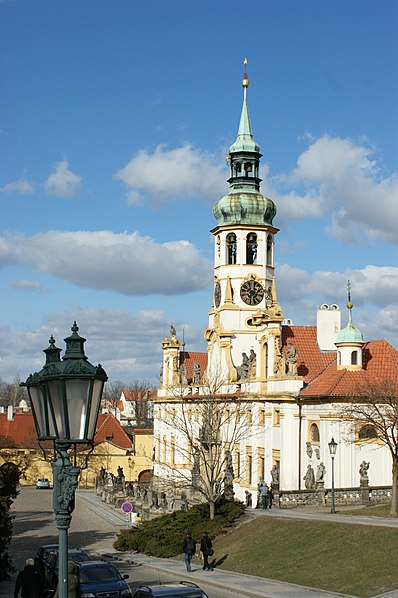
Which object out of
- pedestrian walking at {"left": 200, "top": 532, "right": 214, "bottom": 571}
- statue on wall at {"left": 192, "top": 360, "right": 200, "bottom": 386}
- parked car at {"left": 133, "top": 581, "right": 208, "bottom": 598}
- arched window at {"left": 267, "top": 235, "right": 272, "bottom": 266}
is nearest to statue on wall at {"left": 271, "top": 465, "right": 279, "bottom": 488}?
pedestrian walking at {"left": 200, "top": 532, "right": 214, "bottom": 571}

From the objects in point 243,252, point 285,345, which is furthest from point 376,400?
point 243,252

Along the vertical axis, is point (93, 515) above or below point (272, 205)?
below

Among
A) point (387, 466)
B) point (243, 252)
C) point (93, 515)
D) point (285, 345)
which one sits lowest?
point (93, 515)

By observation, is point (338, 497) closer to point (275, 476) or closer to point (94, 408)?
point (275, 476)

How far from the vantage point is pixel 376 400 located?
1622 inches

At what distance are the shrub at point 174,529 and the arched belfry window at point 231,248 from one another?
30832 mm

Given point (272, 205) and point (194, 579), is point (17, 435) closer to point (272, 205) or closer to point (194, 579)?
point (272, 205)

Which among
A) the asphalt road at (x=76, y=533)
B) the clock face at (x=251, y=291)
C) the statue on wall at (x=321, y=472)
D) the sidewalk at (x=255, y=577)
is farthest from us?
the clock face at (x=251, y=291)

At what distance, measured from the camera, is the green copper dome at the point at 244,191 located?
232 feet

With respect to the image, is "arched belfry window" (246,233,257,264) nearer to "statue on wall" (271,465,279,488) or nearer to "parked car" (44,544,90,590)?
"statue on wall" (271,465,279,488)

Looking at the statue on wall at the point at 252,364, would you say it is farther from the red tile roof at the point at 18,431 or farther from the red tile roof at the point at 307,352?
the red tile roof at the point at 18,431

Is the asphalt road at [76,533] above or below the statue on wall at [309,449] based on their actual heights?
below

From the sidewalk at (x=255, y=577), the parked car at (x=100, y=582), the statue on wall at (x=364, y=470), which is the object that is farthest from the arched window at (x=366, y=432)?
the parked car at (x=100, y=582)

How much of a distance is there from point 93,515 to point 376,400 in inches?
973
